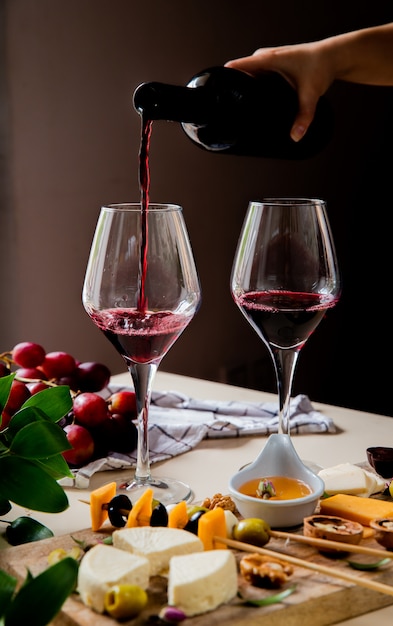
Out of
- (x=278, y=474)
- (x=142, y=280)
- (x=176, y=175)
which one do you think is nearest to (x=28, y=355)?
(x=142, y=280)

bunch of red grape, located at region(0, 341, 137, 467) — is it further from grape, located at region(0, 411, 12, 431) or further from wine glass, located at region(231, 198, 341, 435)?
wine glass, located at region(231, 198, 341, 435)

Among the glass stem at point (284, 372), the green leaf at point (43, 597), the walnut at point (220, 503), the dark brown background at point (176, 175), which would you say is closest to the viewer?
the green leaf at point (43, 597)

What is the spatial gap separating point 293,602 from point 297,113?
793 mm

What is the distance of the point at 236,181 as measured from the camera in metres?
2.92

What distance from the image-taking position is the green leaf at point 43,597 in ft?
1.86

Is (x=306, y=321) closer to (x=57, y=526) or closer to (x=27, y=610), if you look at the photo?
(x=57, y=526)

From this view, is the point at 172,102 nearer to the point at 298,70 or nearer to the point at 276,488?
the point at 298,70

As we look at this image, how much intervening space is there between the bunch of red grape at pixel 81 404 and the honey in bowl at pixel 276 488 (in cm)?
28

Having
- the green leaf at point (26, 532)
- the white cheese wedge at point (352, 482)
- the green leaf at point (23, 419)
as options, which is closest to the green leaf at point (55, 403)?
the green leaf at point (23, 419)

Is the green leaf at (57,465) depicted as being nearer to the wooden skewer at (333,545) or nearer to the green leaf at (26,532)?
the green leaf at (26,532)

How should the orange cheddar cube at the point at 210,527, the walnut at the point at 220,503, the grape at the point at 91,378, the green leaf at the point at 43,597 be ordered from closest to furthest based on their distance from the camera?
the green leaf at the point at 43,597, the orange cheddar cube at the point at 210,527, the walnut at the point at 220,503, the grape at the point at 91,378

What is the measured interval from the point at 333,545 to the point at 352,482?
0.63 ft

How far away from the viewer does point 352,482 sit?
0.98m

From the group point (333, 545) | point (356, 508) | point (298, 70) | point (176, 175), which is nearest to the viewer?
point (333, 545)
